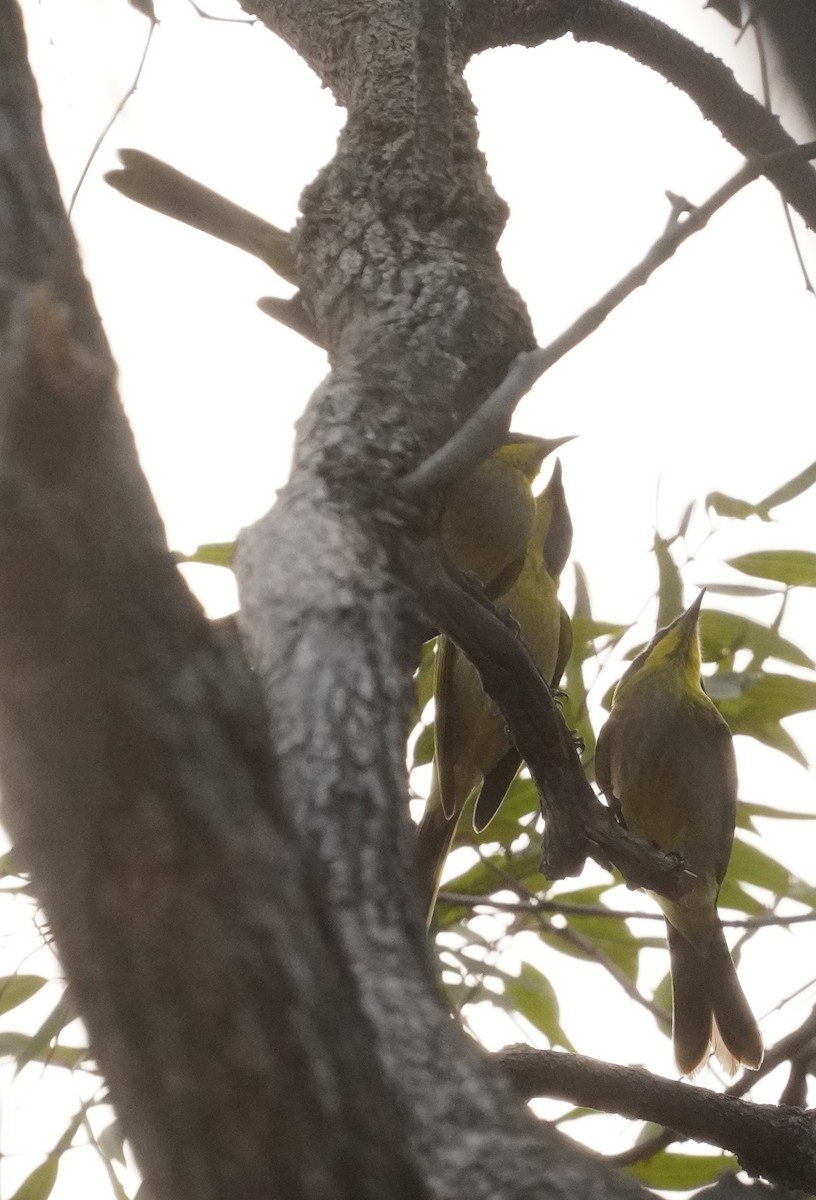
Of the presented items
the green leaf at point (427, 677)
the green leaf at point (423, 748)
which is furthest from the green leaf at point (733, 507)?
the green leaf at point (423, 748)

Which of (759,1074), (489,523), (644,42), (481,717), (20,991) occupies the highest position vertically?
(644,42)

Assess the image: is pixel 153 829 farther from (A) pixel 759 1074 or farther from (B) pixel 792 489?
(B) pixel 792 489

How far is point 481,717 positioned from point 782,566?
0.54 meters

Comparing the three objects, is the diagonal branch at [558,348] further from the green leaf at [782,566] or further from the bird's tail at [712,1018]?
the bird's tail at [712,1018]

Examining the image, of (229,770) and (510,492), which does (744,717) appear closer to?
(510,492)

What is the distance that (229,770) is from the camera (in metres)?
0.39

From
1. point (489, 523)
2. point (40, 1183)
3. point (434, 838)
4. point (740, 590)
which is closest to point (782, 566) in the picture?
point (740, 590)

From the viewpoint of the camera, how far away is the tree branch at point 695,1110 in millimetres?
1077

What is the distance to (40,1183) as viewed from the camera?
1389 mm

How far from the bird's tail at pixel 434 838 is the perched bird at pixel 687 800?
381 mm

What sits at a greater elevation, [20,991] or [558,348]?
[558,348]

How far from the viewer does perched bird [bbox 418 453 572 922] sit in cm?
174

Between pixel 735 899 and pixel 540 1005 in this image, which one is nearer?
pixel 540 1005

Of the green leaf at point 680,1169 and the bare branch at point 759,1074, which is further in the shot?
the green leaf at point 680,1169
